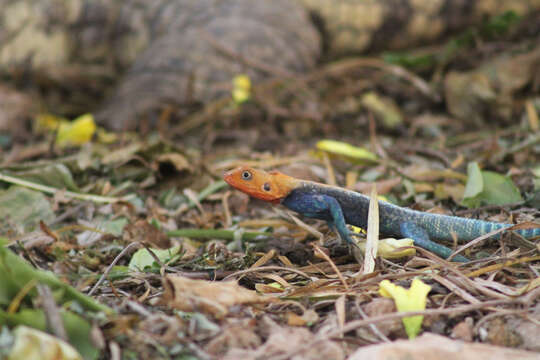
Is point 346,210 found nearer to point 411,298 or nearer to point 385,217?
point 385,217

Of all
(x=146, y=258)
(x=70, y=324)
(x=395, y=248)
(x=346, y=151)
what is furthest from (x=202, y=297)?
(x=346, y=151)

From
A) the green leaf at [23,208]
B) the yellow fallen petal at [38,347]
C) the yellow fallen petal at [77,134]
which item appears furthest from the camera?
the yellow fallen petal at [77,134]

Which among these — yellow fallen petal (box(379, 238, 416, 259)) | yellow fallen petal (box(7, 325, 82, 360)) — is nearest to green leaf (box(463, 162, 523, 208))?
yellow fallen petal (box(379, 238, 416, 259))

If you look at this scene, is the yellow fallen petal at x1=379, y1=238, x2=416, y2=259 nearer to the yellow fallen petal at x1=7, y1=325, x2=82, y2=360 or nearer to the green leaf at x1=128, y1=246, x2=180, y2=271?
the green leaf at x1=128, y1=246, x2=180, y2=271

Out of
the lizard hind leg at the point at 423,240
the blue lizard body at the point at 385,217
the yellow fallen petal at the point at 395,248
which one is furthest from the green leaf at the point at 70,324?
the lizard hind leg at the point at 423,240

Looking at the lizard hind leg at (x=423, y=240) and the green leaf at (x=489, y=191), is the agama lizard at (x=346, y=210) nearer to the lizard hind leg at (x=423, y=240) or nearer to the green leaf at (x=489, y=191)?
the lizard hind leg at (x=423, y=240)

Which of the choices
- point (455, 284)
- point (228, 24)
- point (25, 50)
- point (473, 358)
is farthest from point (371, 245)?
point (25, 50)
